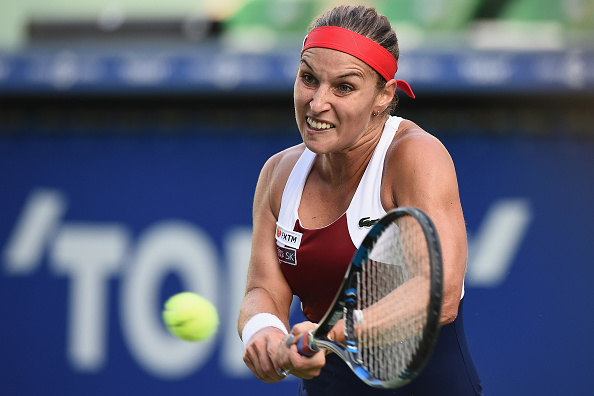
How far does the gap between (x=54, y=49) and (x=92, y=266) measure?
1370 millimetres

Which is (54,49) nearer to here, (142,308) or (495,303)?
(142,308)

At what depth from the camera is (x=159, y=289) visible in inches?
203

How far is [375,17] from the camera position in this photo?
2467 mm

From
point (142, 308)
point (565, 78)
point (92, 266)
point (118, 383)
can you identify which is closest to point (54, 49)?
point (92, 266)

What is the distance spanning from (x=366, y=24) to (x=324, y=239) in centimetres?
64

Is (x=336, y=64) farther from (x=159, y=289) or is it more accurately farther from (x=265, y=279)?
(x=159, y=289)

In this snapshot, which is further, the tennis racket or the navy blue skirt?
the navy blue skirt

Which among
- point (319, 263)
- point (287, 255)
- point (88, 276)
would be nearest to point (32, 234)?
point (88, 276)

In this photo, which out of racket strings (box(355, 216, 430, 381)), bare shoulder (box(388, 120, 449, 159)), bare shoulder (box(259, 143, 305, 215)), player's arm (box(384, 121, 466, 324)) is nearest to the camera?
racket strings (box(355, 216, 430, 381))

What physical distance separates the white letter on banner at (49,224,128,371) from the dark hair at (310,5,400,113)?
3.05m

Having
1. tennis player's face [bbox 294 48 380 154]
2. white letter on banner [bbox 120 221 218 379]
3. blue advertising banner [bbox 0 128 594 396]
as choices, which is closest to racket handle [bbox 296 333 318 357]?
tennis player's face [bbox 294 48 380 154]

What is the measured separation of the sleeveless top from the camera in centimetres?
241

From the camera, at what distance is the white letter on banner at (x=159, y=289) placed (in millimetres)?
5074

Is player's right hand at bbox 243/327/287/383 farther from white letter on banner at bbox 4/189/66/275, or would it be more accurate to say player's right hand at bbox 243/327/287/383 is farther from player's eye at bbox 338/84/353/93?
white letter on banner at bbox 4/189/66/275
